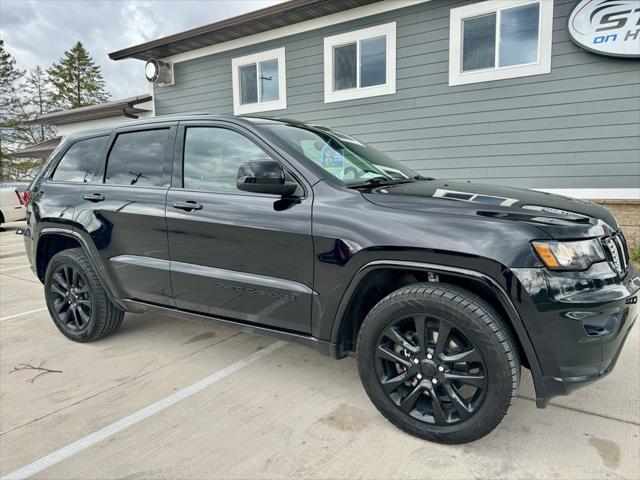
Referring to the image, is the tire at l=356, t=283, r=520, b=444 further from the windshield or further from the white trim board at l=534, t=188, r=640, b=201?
the white trim board at l=534, t=188, r=640, b=201

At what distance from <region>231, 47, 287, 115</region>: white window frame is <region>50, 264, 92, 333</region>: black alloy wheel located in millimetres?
6175

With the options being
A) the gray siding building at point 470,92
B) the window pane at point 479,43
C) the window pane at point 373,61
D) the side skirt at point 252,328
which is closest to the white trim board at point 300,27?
the gray siding building at point 470,92

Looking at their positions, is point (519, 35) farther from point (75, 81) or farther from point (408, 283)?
point (75, 81)

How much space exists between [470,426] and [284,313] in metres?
1.16

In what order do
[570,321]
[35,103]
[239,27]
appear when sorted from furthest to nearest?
[35,103] → [239,27] → [570,321]

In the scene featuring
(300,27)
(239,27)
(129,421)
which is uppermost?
(239,27)

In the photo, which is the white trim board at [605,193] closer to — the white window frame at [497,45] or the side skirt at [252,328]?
the white window frame at [497,45]

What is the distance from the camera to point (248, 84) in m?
9.48

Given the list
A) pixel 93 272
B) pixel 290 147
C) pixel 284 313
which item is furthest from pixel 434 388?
pixel 93 272

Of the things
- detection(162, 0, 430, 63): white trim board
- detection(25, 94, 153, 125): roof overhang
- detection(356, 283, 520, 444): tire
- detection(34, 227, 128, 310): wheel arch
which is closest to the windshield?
detection(356, 283, 520, 444): tire

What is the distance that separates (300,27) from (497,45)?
146 inches

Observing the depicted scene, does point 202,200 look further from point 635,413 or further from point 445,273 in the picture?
point 635,413

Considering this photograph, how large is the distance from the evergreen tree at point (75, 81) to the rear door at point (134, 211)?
40668mm

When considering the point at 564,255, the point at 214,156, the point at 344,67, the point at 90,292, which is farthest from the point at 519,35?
the point at 90,292
